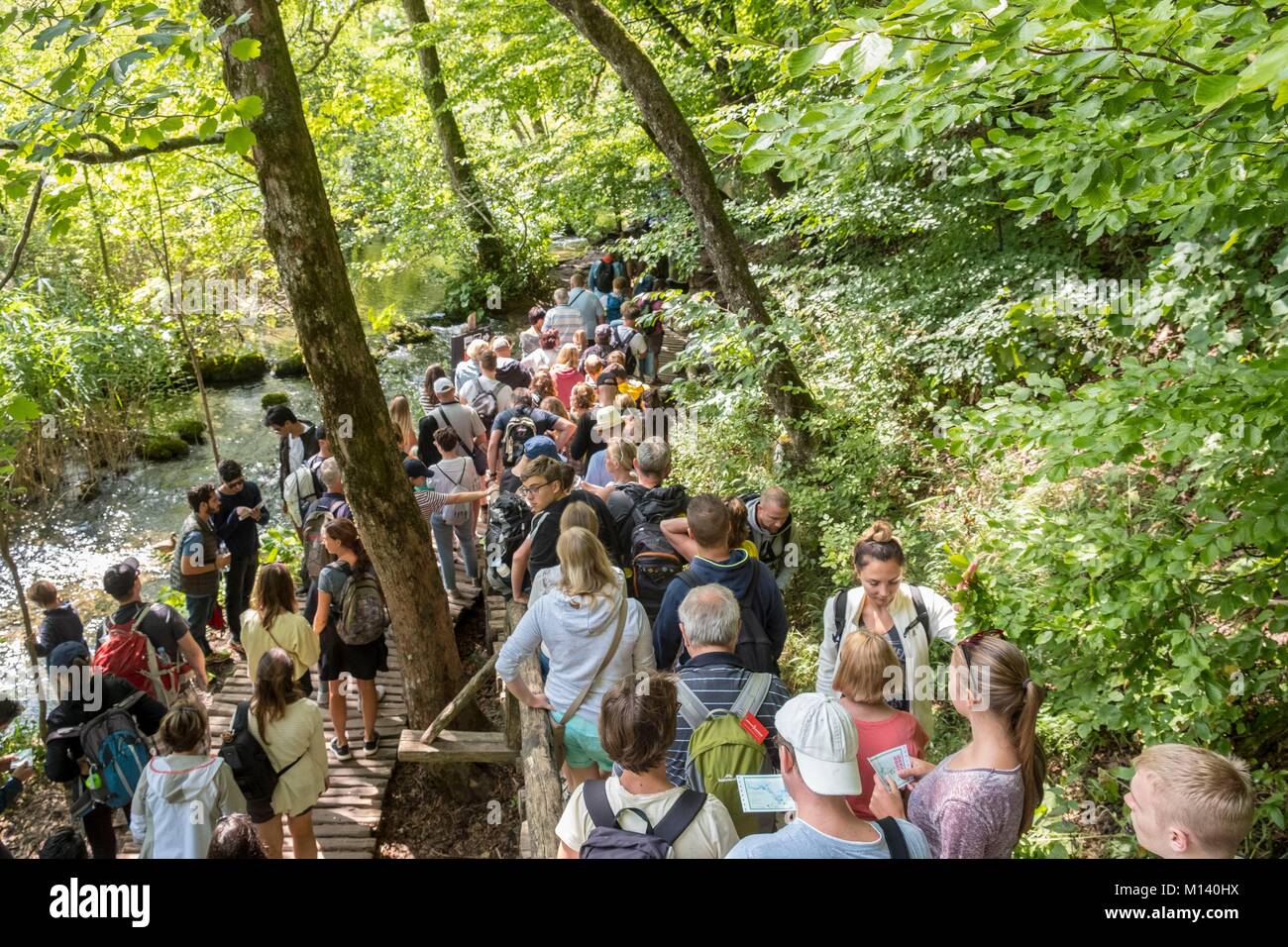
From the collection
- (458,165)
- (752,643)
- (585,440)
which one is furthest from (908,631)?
(458,165)

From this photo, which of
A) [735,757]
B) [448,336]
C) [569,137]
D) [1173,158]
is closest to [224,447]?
[448,336]

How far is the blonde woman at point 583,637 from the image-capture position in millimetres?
4160

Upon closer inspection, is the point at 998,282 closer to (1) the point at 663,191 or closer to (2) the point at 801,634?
(2) the point at 801,634

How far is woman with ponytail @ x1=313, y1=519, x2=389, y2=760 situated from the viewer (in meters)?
5.93

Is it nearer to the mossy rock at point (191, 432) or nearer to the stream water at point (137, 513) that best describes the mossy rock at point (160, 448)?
the stream water at point (137, 513)

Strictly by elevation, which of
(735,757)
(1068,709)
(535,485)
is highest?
(535,485)

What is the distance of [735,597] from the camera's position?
4.43m

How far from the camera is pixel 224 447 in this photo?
560 inches

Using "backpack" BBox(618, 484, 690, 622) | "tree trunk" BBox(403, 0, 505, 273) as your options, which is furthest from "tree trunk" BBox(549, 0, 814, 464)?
"tree trunk" BBox(403, 0, 505, 273)

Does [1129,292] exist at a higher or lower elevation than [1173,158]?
lower

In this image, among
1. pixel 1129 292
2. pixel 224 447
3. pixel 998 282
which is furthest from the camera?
pixel 224 447

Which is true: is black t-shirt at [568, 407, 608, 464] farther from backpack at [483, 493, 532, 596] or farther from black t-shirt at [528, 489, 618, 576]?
black t-shirt at [528, 489, 618, 576]
